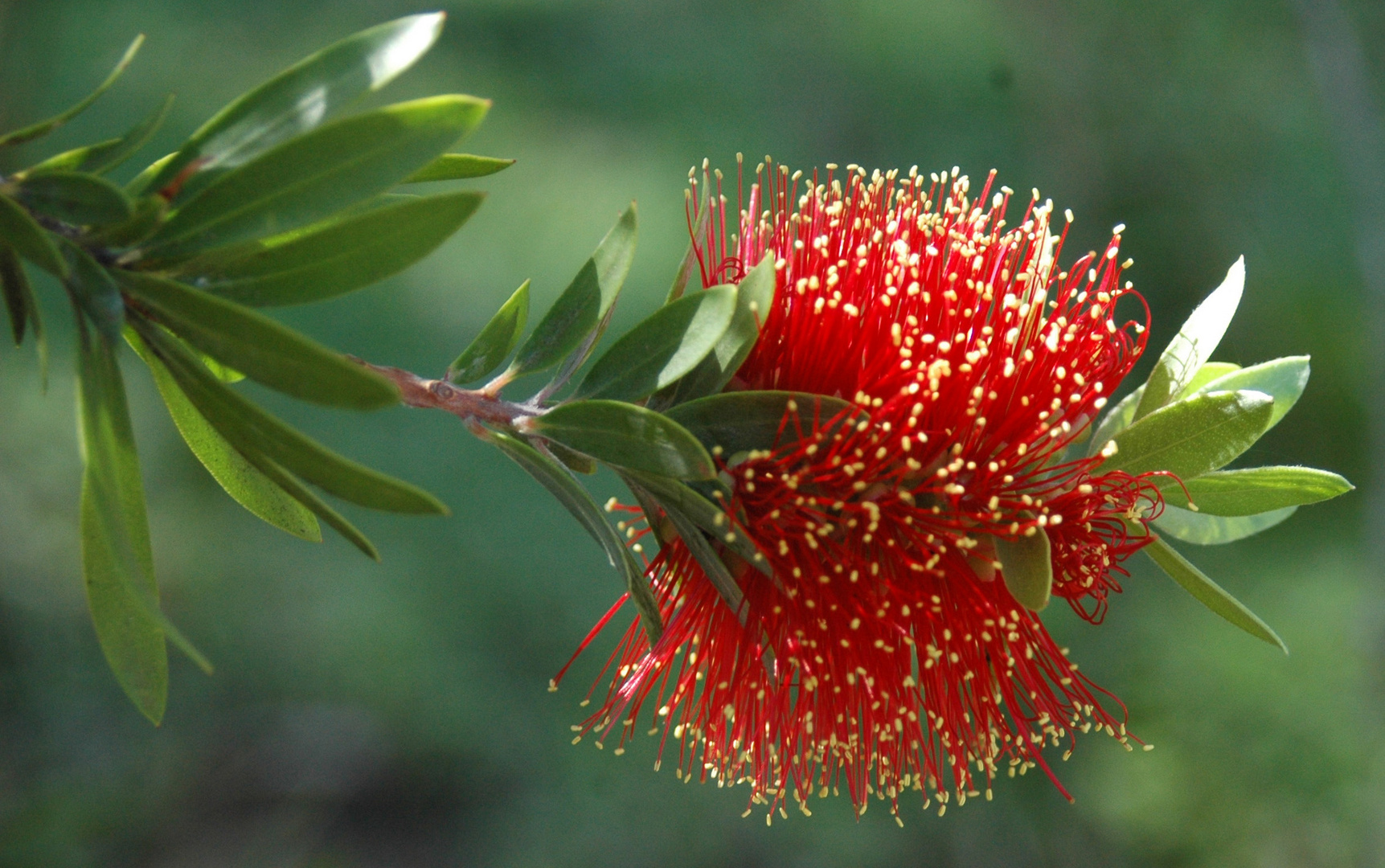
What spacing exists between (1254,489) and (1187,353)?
11 centimetres

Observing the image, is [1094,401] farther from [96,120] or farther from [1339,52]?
[96,120]

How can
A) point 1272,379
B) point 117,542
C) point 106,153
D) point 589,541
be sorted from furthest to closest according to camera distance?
point 589,541 → point 1272,379 → point 106,153 → point 117,542

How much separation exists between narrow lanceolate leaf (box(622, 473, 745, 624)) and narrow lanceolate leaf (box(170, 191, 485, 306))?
0.24 m

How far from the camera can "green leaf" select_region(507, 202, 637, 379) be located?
2.45 ft

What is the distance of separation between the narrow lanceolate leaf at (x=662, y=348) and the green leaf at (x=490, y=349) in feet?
0.24

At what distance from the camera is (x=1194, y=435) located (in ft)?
2.56

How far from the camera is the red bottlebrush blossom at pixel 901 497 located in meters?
0.75

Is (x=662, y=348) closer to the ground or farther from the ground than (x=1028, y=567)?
farther from the ground

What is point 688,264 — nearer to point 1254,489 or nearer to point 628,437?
point 628,437

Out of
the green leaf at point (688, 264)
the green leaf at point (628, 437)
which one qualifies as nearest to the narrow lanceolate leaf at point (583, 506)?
the green leaf at point (628, 437)

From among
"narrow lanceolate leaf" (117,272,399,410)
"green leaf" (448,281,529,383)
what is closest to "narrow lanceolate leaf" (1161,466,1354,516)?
"green leaf" (448,281,529,383)

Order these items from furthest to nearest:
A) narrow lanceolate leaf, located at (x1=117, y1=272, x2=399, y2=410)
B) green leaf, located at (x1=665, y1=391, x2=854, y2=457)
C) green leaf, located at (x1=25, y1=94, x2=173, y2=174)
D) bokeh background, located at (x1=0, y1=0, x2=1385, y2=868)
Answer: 1. bokeh background, located at (x1=0, y1=0, x2=1385, y2=868)
2. green leaf, located at (x1=665, y1=391, x2=854, y2=457)
3. green leaf, located at (x1=25, y1=94, x2=173, y2=174)
4. narrow lanceolate leaf, located at (x1=117, y1=272, x2=399, y2=410)

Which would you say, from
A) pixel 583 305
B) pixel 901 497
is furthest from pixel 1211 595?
pixel 583 305

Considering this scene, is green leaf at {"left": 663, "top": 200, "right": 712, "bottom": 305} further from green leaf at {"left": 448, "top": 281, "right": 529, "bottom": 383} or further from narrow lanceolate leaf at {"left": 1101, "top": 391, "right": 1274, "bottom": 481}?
narrow lanceolate leaf at {"left": 1101, "top": 391, "right": 1274, "bottom": 481}
